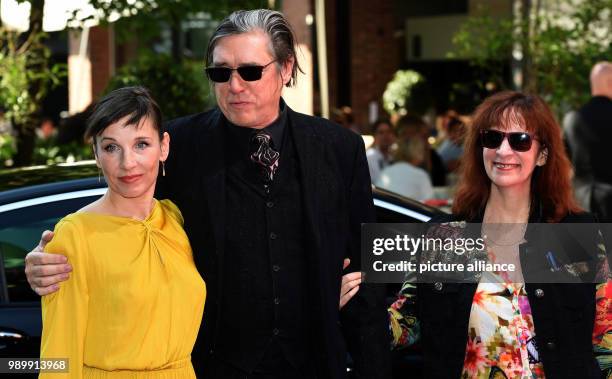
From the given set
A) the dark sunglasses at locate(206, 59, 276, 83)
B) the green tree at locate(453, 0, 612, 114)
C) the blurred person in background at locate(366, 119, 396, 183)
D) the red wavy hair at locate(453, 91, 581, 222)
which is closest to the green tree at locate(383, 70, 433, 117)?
the green tree at locate(453, 0, 612, 114)

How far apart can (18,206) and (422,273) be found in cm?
158

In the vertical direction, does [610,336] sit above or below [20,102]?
below

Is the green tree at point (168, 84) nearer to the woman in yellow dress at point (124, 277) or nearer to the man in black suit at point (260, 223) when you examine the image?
the man in black suit at point (260, 223)

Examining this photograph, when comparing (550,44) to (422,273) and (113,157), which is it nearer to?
(422,273)

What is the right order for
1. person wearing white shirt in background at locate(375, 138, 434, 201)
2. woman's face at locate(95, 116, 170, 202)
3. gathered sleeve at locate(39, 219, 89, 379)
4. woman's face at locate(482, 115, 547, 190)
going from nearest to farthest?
1. gathered sleeve at locate(39, 219, 89, 379)
2. woman's face at locate(95, 116, 170, 202)
3. woman's face at locate(482, 115, 547, 190)
4. person wearing white shirt in background at locate(375, 138, 434, 201)

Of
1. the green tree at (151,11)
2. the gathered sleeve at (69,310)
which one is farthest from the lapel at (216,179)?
the green tree at (151,11)

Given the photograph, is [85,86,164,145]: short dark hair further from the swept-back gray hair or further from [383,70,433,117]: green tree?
[383,70,433,117]: green tree

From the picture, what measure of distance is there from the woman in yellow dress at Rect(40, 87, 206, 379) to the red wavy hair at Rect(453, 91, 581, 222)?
1046 mm

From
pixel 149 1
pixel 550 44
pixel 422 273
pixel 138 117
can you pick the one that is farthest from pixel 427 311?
pixel 550 44

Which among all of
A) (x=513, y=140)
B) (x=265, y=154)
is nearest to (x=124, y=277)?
(x=265, y=154)

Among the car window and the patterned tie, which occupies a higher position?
the patterned tie

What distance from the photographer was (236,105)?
10.4ft

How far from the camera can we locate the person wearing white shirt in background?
8656mm

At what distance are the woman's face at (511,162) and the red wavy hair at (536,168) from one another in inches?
0.8
